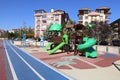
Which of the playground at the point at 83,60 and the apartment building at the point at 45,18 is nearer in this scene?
the playground at the point at 83,60

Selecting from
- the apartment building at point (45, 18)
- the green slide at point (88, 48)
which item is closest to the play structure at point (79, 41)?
the green slide at point (88, 48)

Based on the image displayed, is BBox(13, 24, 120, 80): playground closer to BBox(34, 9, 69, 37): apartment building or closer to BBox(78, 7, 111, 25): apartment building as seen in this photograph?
BBox(78, 7, 111, 25): apartment building

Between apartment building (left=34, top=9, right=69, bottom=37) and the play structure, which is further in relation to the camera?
apartment building (left=34, top=9, right=69, bottom=37)

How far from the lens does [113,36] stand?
65.3 m

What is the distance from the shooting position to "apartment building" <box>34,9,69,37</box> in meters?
109

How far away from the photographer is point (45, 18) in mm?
113875

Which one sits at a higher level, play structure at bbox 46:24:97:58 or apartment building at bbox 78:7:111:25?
apartment building at bbox 78:7:111:25

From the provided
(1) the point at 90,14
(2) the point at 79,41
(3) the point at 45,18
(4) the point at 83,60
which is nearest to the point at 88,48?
(4) the point at 83,60

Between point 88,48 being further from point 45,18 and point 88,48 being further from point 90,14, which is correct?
point 45,18

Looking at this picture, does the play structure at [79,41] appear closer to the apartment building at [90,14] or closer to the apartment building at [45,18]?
the apartment building at [90,14]

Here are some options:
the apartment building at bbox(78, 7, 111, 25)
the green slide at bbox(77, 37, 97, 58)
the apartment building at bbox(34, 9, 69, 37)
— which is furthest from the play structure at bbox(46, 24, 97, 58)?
the apartment building at bbox(34, 9, 69, 37)

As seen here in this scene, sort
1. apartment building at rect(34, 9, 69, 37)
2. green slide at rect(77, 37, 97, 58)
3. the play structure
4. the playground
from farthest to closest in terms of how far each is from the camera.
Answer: apartment building at rect(34, 9, 69, 37), the play structure, green slide at rect(77, 37, 97, 58), the playground

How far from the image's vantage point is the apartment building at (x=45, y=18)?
108875mm

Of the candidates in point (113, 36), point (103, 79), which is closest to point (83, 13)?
point (113, 36)
